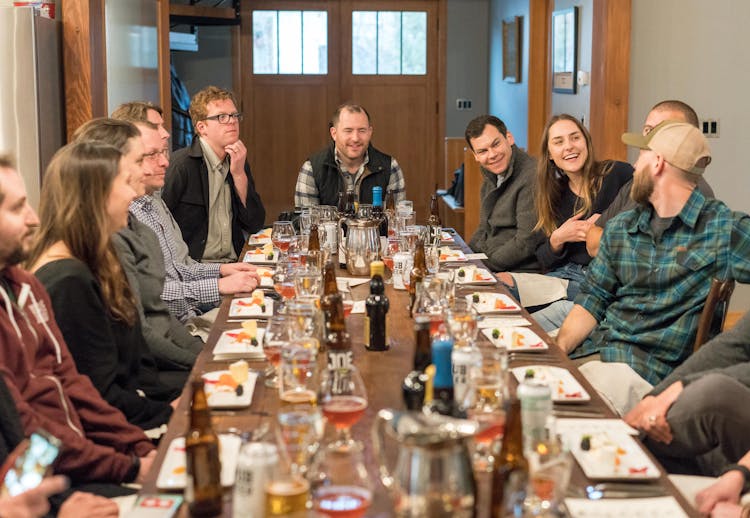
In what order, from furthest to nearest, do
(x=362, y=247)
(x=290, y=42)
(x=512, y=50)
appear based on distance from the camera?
(x=512, y=50) → (x=290, y=42) → (x=362, y=247)

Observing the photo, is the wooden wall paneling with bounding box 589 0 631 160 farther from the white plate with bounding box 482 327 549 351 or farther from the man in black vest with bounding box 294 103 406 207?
the white plate with bounding box 482 327 549 351

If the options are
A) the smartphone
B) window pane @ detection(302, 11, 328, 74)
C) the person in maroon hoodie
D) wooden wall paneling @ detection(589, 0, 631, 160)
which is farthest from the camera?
window pane @ detection(302, 11, 328, 74)

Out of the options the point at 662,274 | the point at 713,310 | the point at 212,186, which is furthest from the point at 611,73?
the point at 713,310

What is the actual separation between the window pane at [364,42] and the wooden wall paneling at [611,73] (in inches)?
157

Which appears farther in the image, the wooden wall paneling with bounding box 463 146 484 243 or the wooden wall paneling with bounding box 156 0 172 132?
the wooden wall paneling with bounding box 463 146 484 243

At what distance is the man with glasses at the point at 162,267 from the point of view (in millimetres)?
3250

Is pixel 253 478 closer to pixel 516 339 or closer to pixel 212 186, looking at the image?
pixel 516 339

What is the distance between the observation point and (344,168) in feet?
18.0

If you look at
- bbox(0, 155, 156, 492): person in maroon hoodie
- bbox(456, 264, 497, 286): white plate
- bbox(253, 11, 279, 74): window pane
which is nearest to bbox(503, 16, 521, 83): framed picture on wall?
bbox(253, 11, 279, 74): window pane

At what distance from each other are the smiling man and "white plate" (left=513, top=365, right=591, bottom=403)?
7.56 ft

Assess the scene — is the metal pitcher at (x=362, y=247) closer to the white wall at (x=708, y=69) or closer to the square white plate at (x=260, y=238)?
the square white plate at (x=260, y=238)

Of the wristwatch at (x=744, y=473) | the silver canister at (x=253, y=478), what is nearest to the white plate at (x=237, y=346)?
the silver canister at (x=253, y=478)

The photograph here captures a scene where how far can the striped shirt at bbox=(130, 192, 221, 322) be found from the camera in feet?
12.2

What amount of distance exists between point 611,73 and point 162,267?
3814 mm
